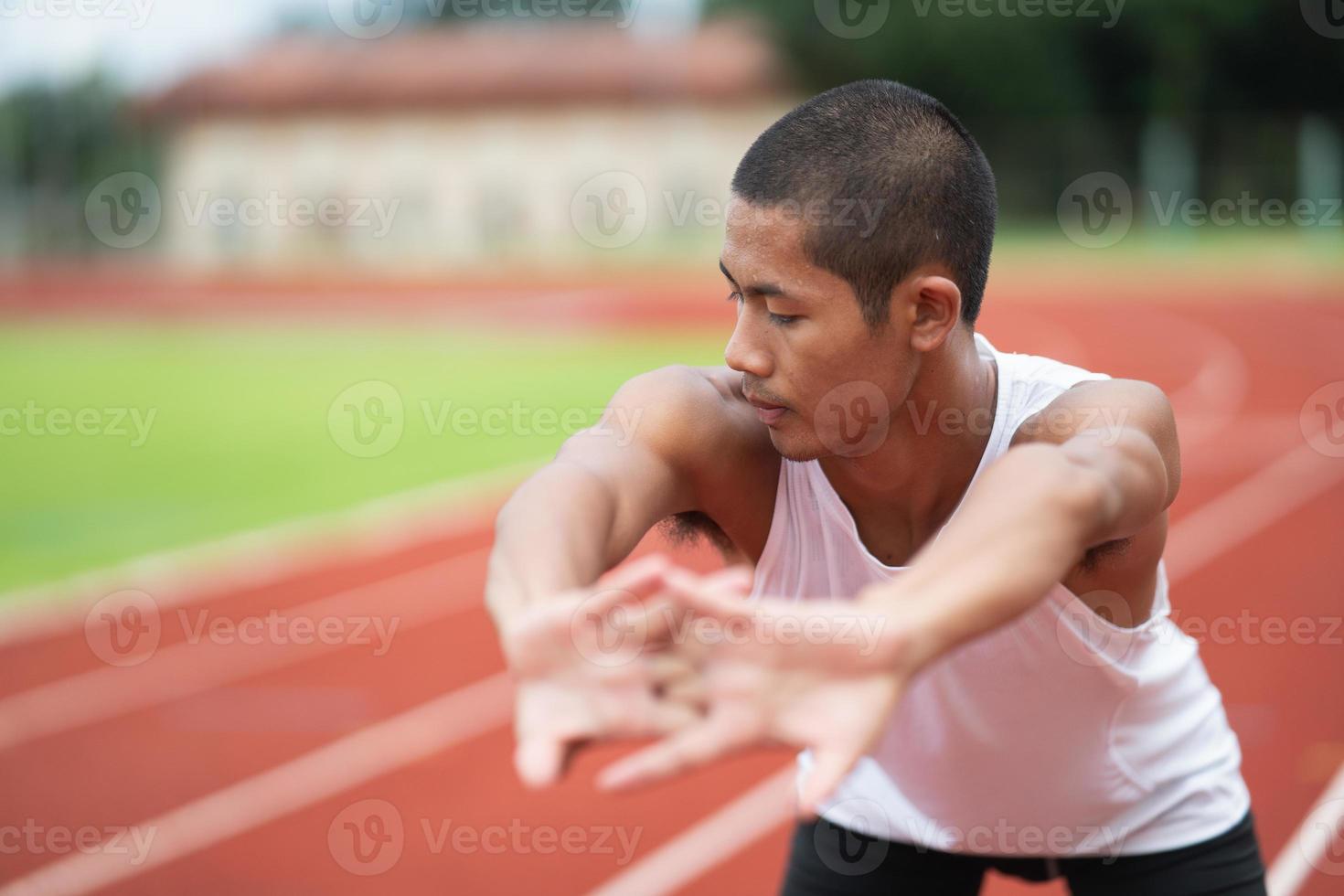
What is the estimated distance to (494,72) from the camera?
39.6 meters

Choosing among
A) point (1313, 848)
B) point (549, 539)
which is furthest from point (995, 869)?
point (1313, 848)

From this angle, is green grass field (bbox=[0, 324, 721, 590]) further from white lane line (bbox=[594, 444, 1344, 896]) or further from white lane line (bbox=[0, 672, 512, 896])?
white lane line (bbox=[594, 444, 1344, 896])

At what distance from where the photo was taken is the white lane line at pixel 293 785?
15.9ft

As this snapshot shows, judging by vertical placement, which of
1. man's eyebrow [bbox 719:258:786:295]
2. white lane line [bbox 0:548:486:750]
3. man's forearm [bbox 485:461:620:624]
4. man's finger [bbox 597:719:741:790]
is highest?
man's eyebrow [bbox 719:258:786:295]

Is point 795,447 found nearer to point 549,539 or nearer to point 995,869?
point 549,539

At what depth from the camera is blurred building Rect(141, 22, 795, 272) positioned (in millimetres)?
37625

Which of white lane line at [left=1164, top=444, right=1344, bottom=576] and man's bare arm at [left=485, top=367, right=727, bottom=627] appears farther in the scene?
white lane line at [left=1164, top=444, right=1344, bottom=576]

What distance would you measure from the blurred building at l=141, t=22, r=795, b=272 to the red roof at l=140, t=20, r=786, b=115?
0.08 metres

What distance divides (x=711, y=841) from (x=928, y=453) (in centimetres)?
302

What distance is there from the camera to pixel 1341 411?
1411 cm

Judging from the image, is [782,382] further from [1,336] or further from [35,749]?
[1,336]

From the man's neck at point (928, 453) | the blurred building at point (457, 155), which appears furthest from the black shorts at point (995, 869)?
the blurred building at point (457, 155)

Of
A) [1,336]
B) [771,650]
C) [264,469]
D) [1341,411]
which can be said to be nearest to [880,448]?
[771,650]

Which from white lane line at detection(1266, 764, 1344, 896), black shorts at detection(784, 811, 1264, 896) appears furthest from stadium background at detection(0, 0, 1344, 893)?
black shorts at detection(784, 811, 1264, 896)
